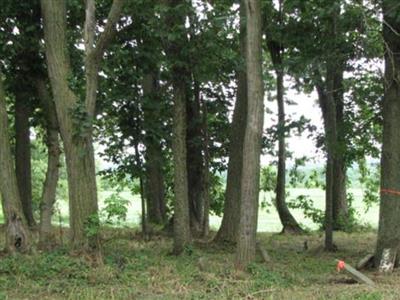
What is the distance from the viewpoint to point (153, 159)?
17000 millimetres

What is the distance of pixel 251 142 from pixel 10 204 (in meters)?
4.80

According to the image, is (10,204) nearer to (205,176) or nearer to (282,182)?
(205,176)

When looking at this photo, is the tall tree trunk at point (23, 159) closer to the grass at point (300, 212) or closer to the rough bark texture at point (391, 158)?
the grass at point (300, 212)

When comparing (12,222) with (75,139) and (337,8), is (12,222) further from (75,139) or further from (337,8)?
(337,8)

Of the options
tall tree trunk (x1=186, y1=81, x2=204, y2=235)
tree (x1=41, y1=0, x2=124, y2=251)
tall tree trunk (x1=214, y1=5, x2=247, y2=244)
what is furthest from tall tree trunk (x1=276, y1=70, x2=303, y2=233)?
tree (x1=41, y1=0, x2=124, y2=251)

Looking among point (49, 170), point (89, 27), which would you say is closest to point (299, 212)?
point (49, 170)

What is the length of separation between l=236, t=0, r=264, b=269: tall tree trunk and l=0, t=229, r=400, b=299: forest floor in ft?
1.58

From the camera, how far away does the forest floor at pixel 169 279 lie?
860cm

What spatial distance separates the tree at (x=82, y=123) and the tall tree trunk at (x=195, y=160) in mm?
5940

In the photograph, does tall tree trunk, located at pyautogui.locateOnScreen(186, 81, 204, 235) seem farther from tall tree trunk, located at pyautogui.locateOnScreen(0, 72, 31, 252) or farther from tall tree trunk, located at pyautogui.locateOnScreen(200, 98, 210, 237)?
tall tree trunk, located at pyautogui.locateOnScreen(0, 72, 31, 252)

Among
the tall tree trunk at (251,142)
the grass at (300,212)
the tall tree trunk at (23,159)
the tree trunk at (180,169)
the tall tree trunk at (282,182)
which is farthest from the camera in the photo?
the grass at (300,212)

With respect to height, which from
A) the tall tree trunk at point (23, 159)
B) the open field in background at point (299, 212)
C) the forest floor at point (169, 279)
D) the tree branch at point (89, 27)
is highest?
the tree branch at point (89, 27)

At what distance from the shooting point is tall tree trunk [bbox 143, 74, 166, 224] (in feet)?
52.9

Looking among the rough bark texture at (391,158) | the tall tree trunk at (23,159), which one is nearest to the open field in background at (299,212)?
the tall tree trunk at (23,159)
